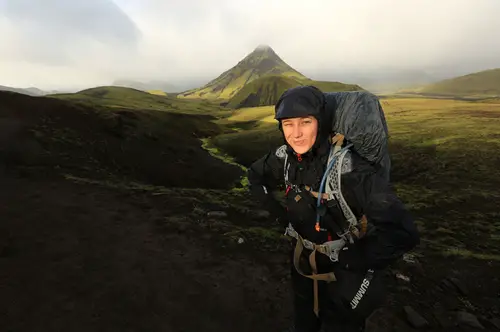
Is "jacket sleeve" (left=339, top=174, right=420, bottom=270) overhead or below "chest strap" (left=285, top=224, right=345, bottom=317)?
overhead

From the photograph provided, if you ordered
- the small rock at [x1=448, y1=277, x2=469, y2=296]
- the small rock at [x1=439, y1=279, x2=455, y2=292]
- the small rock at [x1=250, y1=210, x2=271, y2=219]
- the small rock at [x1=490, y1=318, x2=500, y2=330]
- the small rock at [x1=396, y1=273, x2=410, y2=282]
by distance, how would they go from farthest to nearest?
the small rock at [x1=250, y1=210, x2=271, y2=219] < the small rock at [x1=396, y1=273, x2=410, y2=282] < the small rock at [x1=439, y1=279, x2=455, y2=292] < the small rock at [x1=448, y1=277, x2=469, y2=296] < the small rock at [x1=490, y1=318, x2=500, y2=330]

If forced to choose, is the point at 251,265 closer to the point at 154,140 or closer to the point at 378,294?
the point at 378,294

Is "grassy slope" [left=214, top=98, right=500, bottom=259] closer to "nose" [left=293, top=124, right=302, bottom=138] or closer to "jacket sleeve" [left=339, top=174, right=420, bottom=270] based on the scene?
"jacket sleeve" [left=339, top=174, right=420, bottom=270]

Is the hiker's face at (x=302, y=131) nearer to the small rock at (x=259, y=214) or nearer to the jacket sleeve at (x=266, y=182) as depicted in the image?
the jacket sleeve at (x=266, y=182)

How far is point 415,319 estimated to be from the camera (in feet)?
24.1

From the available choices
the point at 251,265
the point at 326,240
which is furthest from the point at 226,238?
the point at 326,240

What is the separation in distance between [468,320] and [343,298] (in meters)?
5.76

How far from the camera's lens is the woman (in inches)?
131

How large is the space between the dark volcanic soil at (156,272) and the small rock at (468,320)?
14cm

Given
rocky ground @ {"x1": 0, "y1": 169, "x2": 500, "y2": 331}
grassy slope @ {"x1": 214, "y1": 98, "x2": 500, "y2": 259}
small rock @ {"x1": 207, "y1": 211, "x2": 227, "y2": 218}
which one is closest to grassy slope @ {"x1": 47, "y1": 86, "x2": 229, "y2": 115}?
grassy slope @ {"x1": 214, "y1": 98, "x2": 500, "y2": 259}

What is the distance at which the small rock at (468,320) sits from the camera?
7.25 m

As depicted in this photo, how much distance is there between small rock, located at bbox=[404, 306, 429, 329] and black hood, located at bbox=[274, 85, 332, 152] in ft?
20.1

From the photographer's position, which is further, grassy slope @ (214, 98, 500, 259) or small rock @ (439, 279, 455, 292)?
grassy slope @ (214, 98, 500, 259)

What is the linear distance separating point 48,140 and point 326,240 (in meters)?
26.5
